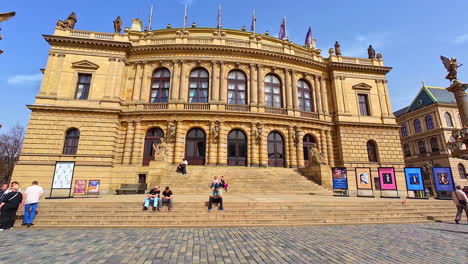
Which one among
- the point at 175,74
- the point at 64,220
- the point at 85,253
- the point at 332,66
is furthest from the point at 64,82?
the point at 332,66

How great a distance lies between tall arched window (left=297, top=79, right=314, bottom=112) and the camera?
26.3 m

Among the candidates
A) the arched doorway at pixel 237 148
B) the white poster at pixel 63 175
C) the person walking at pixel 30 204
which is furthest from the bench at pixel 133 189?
the arched doorway at pixel 237 148

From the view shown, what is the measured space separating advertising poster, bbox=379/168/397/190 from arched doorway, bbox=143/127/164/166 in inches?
771

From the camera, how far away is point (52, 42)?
2266cm

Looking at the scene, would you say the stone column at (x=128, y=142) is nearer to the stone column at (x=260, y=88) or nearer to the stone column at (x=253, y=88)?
the stone column at (x=253, y=88)

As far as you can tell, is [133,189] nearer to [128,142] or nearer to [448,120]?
[128,142]

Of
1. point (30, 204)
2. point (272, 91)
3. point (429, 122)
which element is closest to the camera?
point (30, 204)

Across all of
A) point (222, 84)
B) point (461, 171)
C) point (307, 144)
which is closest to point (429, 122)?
point (461, 171)

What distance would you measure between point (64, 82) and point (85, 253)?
77.5 ft

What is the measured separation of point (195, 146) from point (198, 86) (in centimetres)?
705

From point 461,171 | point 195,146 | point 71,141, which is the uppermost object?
point 71,141

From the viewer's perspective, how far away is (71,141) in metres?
20.7

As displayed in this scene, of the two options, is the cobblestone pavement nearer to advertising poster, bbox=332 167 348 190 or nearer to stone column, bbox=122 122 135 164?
advertising poster, bbox=332 167 348 190

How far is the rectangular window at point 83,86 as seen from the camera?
22478 millimetres
